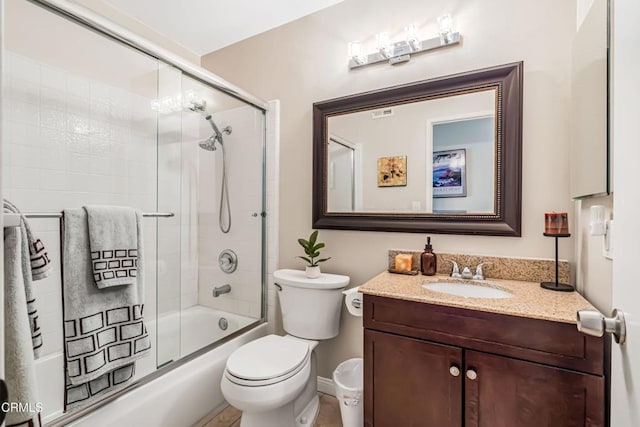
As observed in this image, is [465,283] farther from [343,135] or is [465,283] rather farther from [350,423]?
[343,135]

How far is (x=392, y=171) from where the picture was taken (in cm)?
178

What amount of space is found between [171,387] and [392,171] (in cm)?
160

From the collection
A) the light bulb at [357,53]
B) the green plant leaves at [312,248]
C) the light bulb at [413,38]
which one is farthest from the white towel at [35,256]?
the light bulb at [413,38]

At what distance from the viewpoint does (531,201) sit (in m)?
1.47

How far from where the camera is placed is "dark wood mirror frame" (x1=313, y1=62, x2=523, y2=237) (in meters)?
1.48

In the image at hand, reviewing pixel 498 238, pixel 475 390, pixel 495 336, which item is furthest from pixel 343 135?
pixel 475 390

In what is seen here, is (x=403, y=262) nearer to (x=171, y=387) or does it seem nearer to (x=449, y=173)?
(x=449, y=173)

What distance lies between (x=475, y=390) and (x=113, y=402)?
1447 millimetres

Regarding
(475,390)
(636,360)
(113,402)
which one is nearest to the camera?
(636,360)

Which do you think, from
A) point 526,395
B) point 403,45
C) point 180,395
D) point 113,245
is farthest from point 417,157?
point 180,395

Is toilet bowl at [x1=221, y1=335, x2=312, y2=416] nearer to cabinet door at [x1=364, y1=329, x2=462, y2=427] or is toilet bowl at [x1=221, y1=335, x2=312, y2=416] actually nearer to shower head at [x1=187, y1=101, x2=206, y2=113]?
cabinet door at [x1=364, y1=329, x2=462, y2=427]

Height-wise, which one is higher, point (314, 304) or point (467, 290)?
point (467, 290)

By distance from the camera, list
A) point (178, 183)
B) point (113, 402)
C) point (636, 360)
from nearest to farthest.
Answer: point (636, 360) < point (113, 402) < point (178, 183)

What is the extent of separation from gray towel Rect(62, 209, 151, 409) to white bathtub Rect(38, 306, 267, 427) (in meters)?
0.12
